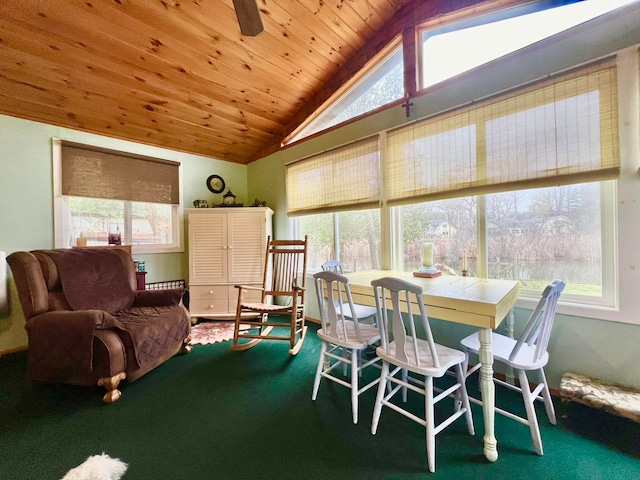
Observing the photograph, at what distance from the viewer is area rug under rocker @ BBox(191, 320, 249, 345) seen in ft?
9.49

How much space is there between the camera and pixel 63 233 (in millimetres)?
2914

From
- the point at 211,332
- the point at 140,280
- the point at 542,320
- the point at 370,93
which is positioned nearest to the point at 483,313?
the point at 542,320

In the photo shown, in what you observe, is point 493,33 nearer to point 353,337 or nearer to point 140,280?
point 353,337

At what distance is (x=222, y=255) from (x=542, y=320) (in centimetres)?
321

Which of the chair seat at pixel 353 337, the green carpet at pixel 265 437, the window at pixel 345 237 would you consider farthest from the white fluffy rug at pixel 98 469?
the window at pixel 345 237

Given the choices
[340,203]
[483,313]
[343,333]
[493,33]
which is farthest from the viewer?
[340,203]

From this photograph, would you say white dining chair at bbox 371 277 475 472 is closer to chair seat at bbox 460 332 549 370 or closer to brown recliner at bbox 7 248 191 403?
chair seat at bbox 460 332 549 370

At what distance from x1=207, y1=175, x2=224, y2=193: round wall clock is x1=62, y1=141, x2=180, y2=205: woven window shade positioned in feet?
1.46

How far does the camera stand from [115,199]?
323cm

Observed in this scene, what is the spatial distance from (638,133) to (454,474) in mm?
2111

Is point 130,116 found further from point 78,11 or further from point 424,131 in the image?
point 424,131

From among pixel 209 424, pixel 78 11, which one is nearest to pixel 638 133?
pixel 209 424

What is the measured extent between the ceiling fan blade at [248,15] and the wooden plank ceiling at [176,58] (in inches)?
33.6

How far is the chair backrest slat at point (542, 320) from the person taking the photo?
49.0 inches
